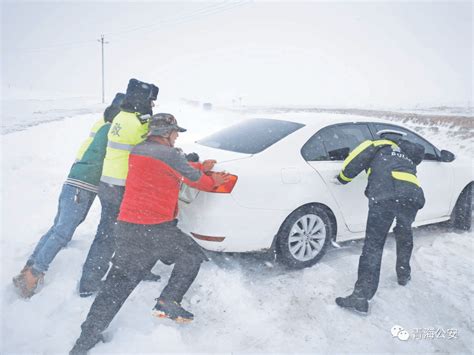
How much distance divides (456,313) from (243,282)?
2.06 metres

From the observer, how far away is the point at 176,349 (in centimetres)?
→ 286

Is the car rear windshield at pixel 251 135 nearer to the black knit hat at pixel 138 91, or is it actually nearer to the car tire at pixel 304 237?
the car tire at pixel 304 237

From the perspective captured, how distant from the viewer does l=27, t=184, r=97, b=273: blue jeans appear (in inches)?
137

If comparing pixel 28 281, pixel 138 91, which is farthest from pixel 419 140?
pixel 28 281

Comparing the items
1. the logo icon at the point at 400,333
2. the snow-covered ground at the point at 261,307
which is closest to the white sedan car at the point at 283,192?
the snow-covered ground at the point at 261,307

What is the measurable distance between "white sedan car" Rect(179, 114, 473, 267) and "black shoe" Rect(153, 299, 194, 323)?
725mm

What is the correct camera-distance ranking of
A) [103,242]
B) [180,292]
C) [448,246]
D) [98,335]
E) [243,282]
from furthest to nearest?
[448,246] → [243,282] → [103,242] → [180,292] → [98,335]

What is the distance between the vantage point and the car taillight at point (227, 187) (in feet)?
11.3

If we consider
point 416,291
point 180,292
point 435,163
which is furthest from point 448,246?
point 180,292

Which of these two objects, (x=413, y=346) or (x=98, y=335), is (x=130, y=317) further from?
(x=413, y=346)

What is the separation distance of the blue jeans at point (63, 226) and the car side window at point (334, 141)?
7.52ft

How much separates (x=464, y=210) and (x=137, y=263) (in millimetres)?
4839

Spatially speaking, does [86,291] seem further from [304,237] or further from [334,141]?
[334,141]

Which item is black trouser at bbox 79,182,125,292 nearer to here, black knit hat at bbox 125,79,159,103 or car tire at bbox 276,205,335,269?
black knit hat at bbox 125,79,159,103
